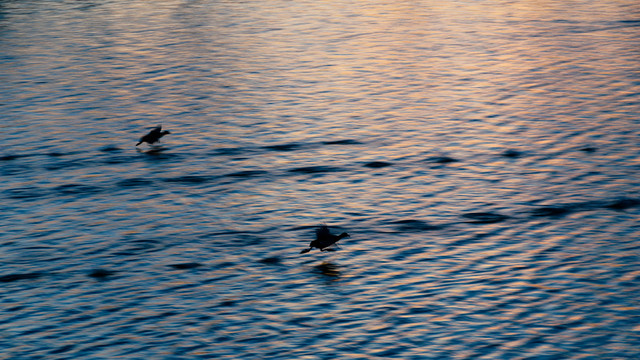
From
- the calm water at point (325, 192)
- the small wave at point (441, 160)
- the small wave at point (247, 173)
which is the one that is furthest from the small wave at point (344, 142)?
the small wave at point (247, 173)

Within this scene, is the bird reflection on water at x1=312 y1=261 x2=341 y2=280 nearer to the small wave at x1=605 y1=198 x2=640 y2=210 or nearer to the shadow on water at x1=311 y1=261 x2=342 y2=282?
the shadow on water at x1=311 y1=261 x2=342 y2=282

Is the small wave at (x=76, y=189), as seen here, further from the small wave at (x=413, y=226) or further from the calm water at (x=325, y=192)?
the small wave at (x=413, y=226)

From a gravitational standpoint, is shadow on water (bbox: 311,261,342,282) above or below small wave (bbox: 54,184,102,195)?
below

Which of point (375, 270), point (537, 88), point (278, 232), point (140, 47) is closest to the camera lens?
point (375, 270)

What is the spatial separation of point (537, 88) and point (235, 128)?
18.0ft

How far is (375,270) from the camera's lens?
10633mm

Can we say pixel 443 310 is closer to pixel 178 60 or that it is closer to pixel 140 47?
pixel 178 60

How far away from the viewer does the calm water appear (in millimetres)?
9438

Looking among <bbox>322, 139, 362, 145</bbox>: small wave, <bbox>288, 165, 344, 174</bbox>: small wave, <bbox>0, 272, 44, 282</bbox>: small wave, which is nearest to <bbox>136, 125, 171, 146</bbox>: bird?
<bbox>288, 165, 344, 174</bbox>: small wave

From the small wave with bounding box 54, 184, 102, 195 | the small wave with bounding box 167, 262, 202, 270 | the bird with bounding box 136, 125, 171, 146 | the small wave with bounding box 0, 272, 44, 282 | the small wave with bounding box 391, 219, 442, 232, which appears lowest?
the small wave with bounding box 391, 219, 442, 232

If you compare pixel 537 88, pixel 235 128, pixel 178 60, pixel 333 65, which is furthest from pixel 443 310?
pixel 178 60

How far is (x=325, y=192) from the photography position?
512 inches

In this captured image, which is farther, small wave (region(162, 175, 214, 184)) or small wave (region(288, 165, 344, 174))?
small wave (region(288, 165, 344, 174))

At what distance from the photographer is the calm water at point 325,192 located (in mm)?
9438
